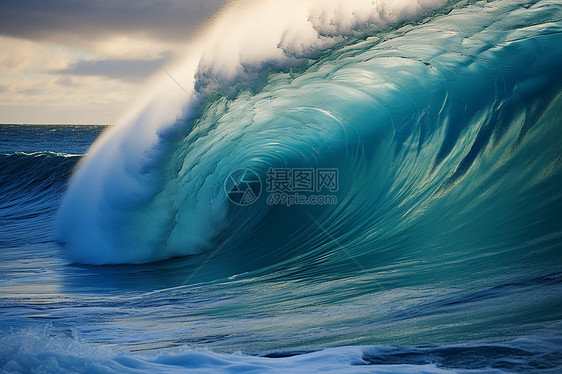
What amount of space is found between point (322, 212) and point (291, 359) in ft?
15.8

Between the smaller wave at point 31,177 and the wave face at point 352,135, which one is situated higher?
the wave face at point 352,135

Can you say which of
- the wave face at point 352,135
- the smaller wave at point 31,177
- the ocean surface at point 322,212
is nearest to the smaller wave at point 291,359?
the ocean surface at point 322,212

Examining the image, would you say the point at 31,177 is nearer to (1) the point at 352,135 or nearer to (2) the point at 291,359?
(1) the point at 352,135

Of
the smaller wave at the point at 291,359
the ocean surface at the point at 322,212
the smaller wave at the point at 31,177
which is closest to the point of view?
the smaller wave at the point at 291,359

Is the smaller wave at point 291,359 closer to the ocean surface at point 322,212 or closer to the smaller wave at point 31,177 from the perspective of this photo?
the ocean surface at point 322,212

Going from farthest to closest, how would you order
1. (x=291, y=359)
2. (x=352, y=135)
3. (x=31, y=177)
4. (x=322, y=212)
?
(x=31, y=177) < (x=352, y=135) < (x=322, y=212) < (x=291, y=359)

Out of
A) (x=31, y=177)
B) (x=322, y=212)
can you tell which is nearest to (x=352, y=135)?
(x=322, y=212)

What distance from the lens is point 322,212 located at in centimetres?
790

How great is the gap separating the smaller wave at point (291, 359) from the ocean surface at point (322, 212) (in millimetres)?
16

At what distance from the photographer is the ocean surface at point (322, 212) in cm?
337

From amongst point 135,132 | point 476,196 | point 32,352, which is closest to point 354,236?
point 476,196

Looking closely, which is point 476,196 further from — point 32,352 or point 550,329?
point 32,352

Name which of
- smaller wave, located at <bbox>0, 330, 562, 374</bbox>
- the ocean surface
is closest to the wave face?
→ the ocean surface

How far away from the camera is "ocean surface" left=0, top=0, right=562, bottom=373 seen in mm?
3365
